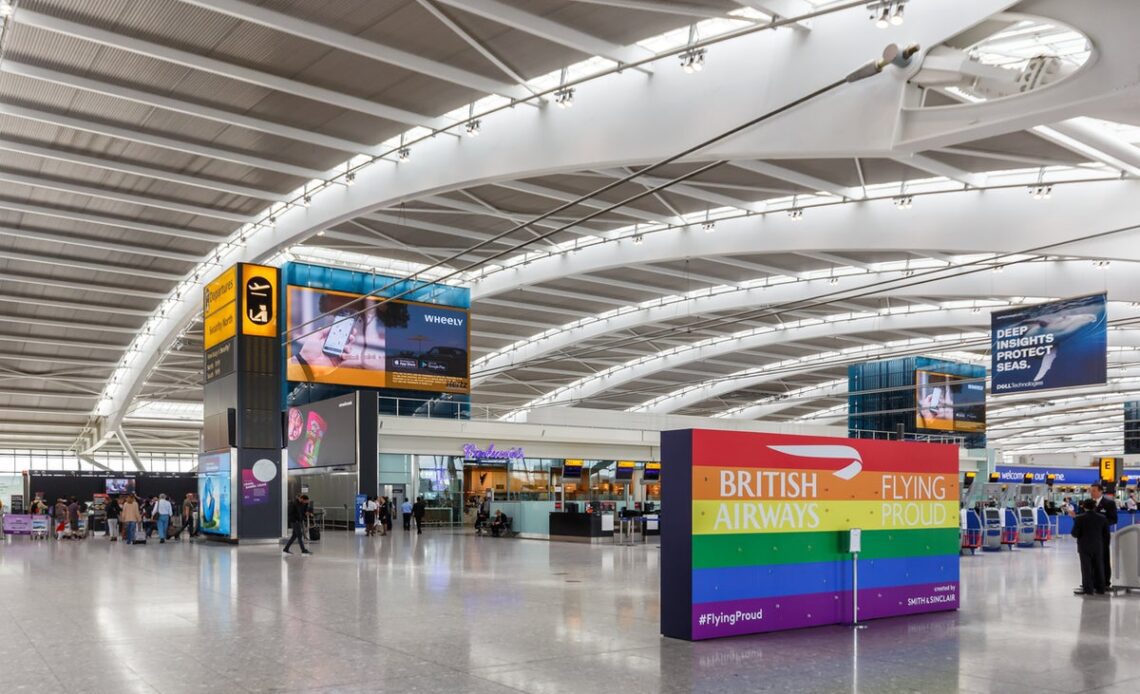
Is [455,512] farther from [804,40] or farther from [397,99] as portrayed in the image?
[804,40]

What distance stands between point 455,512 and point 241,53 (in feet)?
75.9

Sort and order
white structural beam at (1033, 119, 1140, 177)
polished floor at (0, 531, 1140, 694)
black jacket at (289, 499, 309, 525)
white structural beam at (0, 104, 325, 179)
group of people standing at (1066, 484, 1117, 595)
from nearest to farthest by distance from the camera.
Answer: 1. polished floor at (0, 531, 1140, 694)
2. group of people standing at (1066, 484, 1117, 595)
3. white structural beam at (1033, 119, 1140, 177)
4. white structural beam at (0, 104, 325, 179)
5. black jacket at (289, 499, 309, 525)

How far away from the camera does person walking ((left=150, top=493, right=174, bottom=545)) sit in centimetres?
2659

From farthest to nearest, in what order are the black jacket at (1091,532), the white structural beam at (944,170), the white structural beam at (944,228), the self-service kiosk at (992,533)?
the self-service kiosk at (992,533) → the white structural beam at (944,228) → the white structural beam at (944,170) → the black jacket at (1091,532)

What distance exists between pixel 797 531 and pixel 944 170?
12307 mm

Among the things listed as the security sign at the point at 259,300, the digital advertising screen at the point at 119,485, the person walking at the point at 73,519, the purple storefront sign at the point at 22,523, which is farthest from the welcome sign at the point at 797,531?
the digital advertising screen at the point at 119,485

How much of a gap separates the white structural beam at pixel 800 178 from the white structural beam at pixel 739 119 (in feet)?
4.13

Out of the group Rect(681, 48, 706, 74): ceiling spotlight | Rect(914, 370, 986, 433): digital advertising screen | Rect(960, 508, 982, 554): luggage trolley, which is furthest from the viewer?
Rect(914, 370, 986, 433): digital advertising screen

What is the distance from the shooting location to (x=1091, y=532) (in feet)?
44.6

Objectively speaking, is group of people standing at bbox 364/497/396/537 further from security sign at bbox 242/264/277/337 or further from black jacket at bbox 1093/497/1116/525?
black jacket at bbox 1093/497/1116/525

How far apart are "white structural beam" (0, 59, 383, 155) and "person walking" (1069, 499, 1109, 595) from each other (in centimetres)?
1509

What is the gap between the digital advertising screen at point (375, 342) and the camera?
2995cm

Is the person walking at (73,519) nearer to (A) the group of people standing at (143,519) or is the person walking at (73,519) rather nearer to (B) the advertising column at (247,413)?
(A) the group of people standing at (143,519)

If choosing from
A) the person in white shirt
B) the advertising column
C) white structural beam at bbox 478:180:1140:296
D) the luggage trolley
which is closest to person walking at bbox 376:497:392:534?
the person in white shirt
